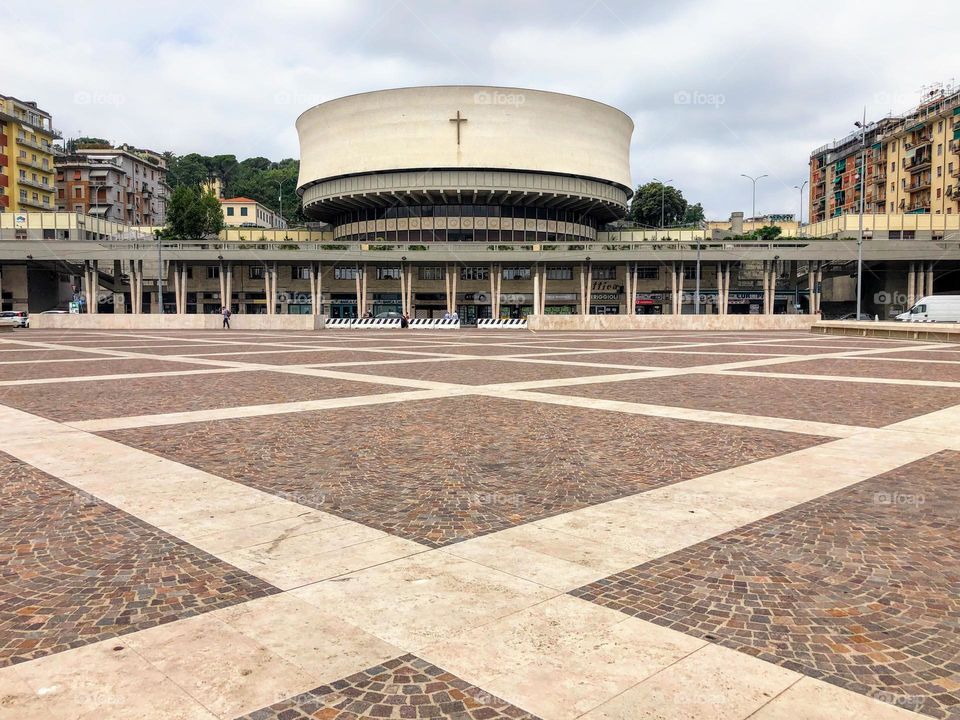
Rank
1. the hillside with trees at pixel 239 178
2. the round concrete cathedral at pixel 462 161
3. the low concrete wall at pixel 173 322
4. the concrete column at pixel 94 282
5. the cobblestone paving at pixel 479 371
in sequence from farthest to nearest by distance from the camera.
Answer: the hillside with trees at pixel 239 178
the round concrete cathedral at pixel 462 161
the concrete column at pixel 94 282
the low concrete wall at pixel 173 322
the cobblestone paving at pixel 479 371

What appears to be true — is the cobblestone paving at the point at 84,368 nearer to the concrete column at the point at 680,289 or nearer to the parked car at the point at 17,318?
the parked car at the point at 17,318

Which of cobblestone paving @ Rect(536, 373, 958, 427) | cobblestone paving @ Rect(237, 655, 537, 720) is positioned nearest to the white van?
cobblestone paving @ Rect(536, 373, 958, 427)

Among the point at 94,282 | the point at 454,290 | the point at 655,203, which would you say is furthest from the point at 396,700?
the point at 655,203

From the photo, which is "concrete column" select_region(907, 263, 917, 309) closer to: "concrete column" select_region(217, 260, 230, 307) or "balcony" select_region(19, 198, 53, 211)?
"concrete column" select_region(217, 260, 230, 307)

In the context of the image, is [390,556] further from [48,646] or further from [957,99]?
[957,99]

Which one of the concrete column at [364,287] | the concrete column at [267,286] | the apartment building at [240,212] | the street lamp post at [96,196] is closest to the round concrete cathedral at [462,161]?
the concrete column at [364,287]

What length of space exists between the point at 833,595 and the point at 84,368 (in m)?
18.0

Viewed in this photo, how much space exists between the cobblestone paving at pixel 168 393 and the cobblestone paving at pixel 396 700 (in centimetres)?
838

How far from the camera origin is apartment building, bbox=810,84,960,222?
71500 mm

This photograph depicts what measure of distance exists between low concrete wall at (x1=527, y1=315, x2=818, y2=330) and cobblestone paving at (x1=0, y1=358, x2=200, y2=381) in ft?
106

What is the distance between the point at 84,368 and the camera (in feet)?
57.6

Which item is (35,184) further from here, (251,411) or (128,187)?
(251,411)

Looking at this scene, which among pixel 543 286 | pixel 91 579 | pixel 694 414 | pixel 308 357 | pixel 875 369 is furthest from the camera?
pixel 543 286

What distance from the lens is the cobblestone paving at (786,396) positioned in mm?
10414
